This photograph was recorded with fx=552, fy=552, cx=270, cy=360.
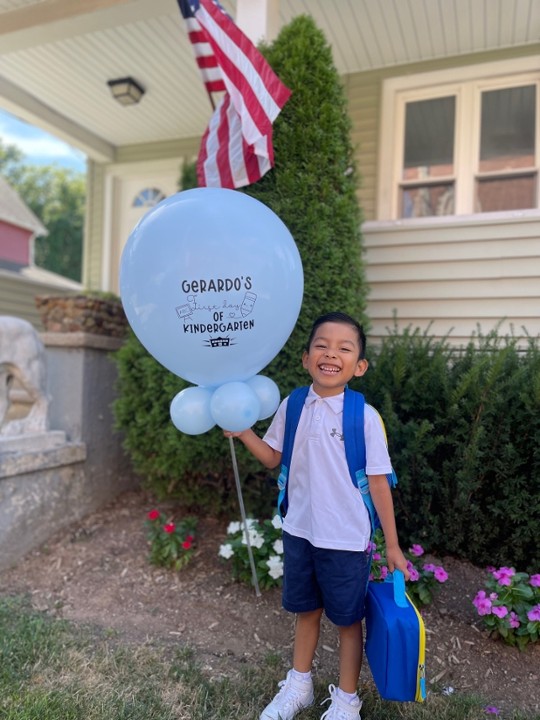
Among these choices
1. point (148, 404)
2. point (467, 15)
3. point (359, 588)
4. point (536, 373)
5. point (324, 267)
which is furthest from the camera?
point (467, 15)

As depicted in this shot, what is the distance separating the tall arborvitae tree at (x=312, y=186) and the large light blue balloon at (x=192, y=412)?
116cm

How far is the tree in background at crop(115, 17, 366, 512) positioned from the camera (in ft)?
9.90

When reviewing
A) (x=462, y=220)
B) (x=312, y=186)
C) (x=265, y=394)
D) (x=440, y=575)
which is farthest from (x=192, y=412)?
(x=462, y=220)

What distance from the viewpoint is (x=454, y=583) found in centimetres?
274

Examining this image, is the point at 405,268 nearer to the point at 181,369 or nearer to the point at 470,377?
the point at 470,377

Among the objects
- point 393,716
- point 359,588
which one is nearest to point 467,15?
point 359,588

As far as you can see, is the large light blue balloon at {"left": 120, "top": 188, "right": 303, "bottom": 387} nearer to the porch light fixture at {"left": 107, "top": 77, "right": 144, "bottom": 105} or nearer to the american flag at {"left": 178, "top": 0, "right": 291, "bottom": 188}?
the american flag at {"left": 178, "top": 0, "right": 291, "bottom": 188}

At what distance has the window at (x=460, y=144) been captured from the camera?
5.17 m

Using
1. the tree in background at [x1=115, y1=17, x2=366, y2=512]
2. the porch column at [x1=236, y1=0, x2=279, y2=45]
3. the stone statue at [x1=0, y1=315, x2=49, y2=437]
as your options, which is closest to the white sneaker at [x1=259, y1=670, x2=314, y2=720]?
the tree in background at [x1=115, y1=17, x2=366, y2=512]

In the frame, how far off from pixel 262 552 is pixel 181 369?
1308 millimetres

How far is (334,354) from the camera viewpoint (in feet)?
5.95

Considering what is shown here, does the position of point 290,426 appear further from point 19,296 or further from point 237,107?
point 19,296

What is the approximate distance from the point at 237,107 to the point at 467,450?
7.14 ft

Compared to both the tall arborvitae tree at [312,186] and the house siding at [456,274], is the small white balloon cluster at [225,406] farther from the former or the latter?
the house siding at [456,274]
